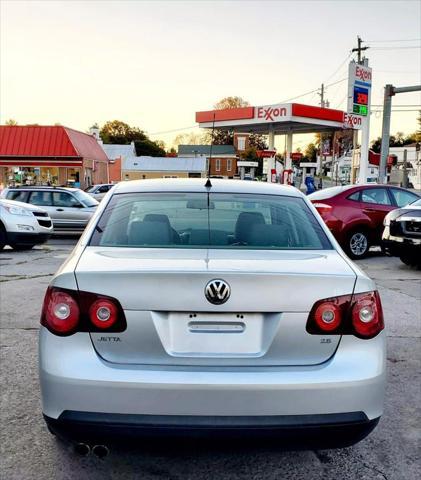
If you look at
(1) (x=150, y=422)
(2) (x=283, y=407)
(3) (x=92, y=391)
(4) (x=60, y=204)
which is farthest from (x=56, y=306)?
(4) (x=60, y=204)

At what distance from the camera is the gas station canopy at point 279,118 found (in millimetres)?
33875

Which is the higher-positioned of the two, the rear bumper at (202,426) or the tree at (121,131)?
the tree at (121,131)

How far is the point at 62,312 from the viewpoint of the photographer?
2467 millimetres

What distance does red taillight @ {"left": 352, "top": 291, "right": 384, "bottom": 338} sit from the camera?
8.22 feet

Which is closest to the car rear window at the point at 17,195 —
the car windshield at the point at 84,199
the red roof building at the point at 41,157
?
the car windshield at the point at 84,199

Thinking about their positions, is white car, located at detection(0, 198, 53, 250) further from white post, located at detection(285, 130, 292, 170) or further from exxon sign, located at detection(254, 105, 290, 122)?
white post, located at detection(285, 130, 292, 170)

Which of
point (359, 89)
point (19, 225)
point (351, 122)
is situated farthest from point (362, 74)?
point (19, 225)

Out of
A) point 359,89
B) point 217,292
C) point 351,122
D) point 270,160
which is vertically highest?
point 359,89

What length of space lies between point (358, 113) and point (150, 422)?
27599 millimetres

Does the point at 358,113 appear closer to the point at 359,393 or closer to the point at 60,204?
the point at 60,204

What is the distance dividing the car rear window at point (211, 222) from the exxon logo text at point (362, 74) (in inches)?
1019

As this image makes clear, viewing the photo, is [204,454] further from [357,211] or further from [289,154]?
[289,154]

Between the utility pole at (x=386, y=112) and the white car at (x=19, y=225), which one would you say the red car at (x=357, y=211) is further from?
the utility pole at (x=386, y=112)

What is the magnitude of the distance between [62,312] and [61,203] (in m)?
13.7
